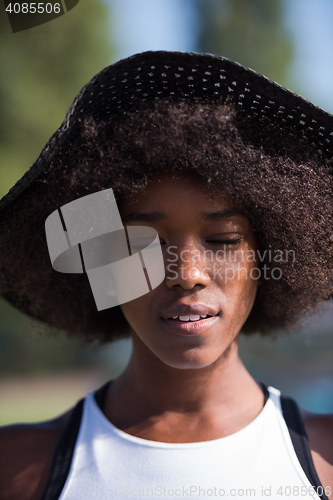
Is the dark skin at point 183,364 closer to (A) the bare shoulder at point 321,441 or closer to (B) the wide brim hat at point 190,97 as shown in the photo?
(A) the bare shoulder at point 321,441

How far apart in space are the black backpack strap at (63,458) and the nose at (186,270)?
751 mm

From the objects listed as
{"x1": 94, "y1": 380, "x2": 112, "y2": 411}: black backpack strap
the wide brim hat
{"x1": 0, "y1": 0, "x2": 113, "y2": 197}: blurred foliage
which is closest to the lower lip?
{"x1": 94, "y1": 380, "x2": 112, "y2": 411}: black backpack strap

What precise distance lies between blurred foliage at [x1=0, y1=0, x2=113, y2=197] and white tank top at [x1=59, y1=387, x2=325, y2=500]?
25.6 ft

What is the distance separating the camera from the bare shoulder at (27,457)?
1.57 m

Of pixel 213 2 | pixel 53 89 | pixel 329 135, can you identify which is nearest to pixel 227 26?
pixel 213 2

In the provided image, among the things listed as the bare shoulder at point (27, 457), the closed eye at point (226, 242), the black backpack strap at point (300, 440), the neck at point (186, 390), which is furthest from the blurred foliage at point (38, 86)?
the closed eye at point (226, 242)

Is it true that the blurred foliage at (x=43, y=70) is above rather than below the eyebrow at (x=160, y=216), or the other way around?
above

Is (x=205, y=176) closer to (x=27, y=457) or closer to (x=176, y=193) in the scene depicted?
(x=176, y=193)

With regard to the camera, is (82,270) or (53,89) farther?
(53,89)

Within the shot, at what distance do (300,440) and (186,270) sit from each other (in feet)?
2.72

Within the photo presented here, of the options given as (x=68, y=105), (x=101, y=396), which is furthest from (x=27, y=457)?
(x=68, y=105)

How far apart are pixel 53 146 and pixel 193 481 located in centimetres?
128

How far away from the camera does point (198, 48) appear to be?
12688mm

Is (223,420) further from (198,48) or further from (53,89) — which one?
(198,48)
